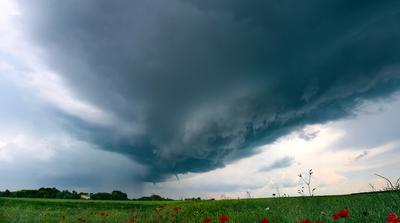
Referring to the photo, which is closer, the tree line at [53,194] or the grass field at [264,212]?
the grass field at [264,212]

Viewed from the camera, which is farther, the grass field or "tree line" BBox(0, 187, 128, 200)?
"tree line" BBox(0, 187, 128, 200)

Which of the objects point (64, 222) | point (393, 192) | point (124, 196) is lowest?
point (64, 222)

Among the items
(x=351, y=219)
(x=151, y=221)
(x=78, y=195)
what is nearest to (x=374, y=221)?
(x=351, y=219)

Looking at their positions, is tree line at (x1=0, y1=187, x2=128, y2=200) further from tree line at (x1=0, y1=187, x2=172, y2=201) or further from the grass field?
the grass field

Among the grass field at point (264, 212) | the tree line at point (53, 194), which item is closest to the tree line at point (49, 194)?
the tree line at point (53, 194)

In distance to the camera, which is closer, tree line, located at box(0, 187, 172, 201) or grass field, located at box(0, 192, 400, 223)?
grass field, located at box(0, 192, 400, 223)

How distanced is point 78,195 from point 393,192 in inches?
1423

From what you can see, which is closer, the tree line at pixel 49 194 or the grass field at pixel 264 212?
the grass field at pixel 264 212

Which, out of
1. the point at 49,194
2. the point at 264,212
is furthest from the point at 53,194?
the point at 264,212

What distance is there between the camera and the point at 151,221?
37.6 ft

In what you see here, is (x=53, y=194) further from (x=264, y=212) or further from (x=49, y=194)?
(x=264, y=212)

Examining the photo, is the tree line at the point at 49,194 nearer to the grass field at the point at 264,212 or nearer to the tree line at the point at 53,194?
the tree line at the point at 53,194

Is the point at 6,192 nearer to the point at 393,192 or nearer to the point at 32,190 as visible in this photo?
the point at 32,190

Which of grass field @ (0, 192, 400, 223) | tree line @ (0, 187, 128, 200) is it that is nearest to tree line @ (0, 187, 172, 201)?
tree line @ (0, 187, 128, 200)
